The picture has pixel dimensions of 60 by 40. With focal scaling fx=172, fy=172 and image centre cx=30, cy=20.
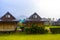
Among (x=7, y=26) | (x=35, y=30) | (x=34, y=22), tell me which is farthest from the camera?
(x=34, y=22)

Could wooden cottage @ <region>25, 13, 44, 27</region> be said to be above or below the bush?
above

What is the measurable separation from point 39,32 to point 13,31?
6.20 metres

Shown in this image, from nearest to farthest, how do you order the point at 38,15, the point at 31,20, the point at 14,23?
1. the point at 14,23
2. the point at 31,20
3. the point at 38,15

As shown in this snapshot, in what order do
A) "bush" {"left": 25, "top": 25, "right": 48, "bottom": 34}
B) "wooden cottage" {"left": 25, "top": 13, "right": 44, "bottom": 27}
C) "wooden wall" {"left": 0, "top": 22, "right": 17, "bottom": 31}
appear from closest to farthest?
"bush" {"left": 25, "top": 25, "right": 48, "bottom": 34}
"wooden wall" {"left": 0, "top": 22, "right": 17, "bottom": 31}
"wooden cottage" {"left": 25, "top": 13, "right": 44, "bottom": 27}

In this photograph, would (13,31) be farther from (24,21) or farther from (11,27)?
(24,21)

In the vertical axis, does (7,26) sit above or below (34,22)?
below

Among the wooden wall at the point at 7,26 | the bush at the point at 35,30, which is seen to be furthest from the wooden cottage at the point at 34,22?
the bush at the point at 35,30

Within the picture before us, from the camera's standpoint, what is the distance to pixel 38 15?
52.4 meters

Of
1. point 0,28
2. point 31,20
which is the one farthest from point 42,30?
point 31,20

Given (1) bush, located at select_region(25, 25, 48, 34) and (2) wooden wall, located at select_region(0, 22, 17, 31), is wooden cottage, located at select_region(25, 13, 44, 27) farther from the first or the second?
(1) bush, located at select_region(25, 25, 48, 34)

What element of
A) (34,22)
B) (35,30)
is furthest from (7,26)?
(34,22)

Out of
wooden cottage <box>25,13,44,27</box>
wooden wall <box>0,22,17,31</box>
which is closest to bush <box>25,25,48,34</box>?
wooden wall <box>0,22,17,31</box>

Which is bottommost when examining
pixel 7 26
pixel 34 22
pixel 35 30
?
pixel 35 30

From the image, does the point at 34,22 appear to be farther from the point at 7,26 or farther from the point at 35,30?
the point at 35,30
